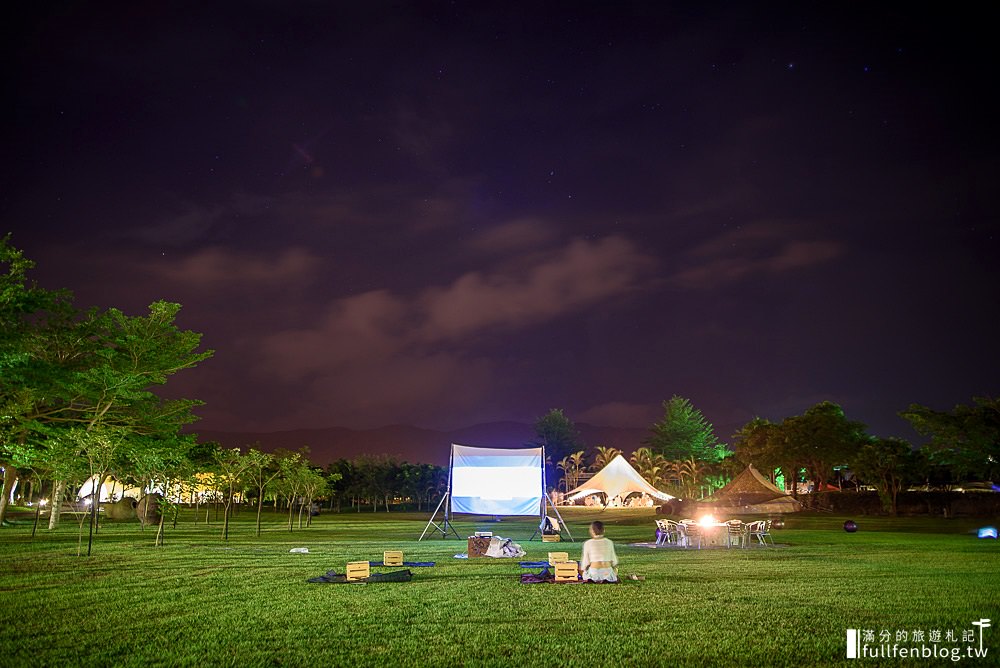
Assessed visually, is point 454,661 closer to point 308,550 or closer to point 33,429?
point 308,550

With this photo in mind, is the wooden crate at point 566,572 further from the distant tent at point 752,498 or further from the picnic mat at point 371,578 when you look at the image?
the distant tent at point 752,498

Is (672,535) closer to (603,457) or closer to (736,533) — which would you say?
(736,533)

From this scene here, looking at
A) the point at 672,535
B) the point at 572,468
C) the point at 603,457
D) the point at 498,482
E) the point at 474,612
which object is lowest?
the point at 672,535

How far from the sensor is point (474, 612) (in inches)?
358

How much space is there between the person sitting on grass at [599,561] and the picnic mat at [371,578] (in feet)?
10.0

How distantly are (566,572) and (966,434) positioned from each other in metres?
32.7

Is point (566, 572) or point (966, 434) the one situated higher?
point (966, 434)

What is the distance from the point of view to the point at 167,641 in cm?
737

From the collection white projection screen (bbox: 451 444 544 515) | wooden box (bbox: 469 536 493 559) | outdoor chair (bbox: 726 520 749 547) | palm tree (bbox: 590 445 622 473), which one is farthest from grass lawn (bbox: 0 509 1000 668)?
palm tree (bbox: 590 445 622 473)

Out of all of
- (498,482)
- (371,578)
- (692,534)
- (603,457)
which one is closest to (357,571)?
(371,578)

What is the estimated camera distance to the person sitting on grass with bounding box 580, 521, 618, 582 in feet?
38.4

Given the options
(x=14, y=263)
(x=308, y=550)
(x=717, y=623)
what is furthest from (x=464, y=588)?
(x=14, y=263)

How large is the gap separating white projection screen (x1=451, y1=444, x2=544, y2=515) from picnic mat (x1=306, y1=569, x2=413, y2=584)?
12.8 metres

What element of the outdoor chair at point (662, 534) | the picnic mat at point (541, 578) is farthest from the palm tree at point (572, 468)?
the picnic mat at point (541, 578)
